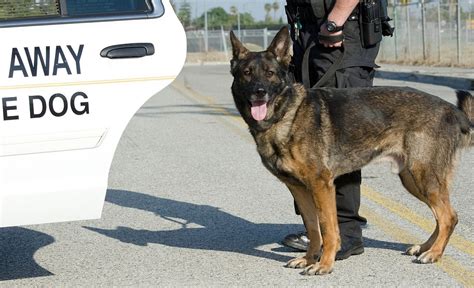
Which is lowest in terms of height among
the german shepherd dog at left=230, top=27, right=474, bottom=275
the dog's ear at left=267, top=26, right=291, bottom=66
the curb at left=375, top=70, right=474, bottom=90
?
the curb at left=375, top=70, right=474, bottom=90

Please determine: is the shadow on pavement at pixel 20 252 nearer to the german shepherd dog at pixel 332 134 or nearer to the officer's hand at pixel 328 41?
the german shepherd dog at pixel 332 134

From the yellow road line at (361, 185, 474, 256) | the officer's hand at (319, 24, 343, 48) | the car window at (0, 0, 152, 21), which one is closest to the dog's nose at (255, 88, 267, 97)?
the officer's hand at (319, 24, 343, 48)

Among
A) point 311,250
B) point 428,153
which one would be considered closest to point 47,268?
point 311,250

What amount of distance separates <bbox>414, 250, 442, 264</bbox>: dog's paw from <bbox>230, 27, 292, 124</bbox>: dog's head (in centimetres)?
122

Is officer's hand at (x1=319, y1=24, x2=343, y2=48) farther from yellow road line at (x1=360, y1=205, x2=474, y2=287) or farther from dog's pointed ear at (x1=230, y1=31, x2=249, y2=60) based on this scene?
yellow road line at (x1=360, y1=205, x2=474, y2=287)

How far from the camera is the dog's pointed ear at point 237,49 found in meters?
5.40

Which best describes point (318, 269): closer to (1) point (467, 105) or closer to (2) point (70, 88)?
(1) point (467, 105)

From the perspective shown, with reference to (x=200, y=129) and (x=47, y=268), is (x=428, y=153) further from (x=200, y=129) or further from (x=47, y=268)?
(x=200, y=129)

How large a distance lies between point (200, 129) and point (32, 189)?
8.01 meters

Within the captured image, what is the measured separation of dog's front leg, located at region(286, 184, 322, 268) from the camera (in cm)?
552

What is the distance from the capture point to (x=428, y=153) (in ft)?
17.8

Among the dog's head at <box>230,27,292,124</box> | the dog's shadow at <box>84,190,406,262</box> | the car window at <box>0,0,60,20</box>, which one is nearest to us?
the car window at <box>0,0,60,20</box>

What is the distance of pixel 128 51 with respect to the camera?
4668 millimetres

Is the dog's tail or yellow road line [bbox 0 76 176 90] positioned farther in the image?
the dog's tail
